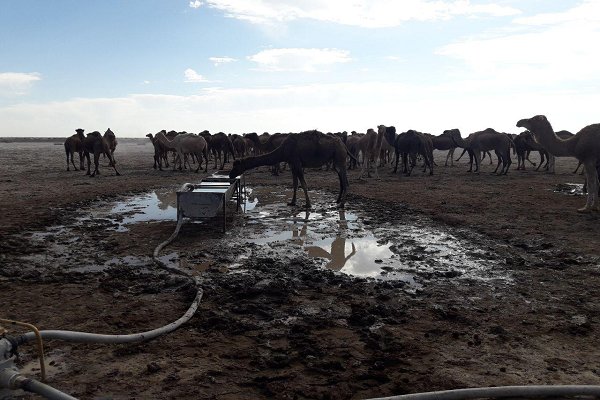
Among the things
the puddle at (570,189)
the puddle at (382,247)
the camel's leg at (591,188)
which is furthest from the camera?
the puddle at (570,189)

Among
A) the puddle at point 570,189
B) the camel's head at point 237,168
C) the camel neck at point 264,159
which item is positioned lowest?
the puddle at point 570,189

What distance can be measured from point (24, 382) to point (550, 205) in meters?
Answer: 13.9

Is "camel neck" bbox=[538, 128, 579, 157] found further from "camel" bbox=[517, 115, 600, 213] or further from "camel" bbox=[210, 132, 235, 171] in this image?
"camel" bbox=[210, 132, 235, 171]

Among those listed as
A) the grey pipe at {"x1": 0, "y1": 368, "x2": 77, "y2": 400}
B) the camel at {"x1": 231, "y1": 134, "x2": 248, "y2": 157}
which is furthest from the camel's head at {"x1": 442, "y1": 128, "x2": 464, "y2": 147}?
the grey pipe at {"x1": 0, "y1": 368, "x2": 77, "y2": 400}

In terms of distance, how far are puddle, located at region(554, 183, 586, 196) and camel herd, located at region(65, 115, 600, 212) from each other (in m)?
1.18

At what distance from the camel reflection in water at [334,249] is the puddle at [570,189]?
34.0ft

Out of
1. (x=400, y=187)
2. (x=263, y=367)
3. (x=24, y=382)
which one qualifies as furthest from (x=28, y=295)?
(x=400, y=187)

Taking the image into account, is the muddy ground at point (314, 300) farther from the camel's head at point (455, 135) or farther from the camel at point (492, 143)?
the camel's head at point (455, 135)

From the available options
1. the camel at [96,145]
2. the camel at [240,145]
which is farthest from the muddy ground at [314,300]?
the camel at [240,145]

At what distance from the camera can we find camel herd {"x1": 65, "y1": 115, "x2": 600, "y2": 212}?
11.9 meters

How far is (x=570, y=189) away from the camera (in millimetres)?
16859

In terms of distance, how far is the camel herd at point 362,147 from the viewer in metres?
11.9

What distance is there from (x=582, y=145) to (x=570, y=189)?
6183mm

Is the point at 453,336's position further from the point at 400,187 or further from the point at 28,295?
the point at 400,187
